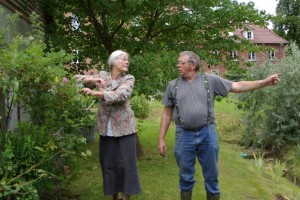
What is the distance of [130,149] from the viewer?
4762 millimetres

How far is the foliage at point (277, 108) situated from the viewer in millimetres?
11906

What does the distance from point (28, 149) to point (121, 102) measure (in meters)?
1.17

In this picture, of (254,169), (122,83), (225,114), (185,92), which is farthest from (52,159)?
(225,114)

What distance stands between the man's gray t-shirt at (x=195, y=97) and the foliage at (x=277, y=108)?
7170mm

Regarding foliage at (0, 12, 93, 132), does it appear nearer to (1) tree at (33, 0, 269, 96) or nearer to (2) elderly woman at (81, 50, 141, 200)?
(2) elderly woman at (81, 50, 141, 200)

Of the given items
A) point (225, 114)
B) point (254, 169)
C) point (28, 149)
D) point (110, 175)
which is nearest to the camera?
point (28, 149)

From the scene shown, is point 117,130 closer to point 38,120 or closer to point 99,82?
point 99,82

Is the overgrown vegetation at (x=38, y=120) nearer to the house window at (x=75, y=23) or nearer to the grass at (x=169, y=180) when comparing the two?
the grass at (x=169, y=180)

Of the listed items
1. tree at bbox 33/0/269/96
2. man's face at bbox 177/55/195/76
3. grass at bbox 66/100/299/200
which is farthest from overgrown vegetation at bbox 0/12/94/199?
tree at bbox 33/0/269/96

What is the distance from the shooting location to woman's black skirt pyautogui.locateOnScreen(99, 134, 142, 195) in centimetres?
473

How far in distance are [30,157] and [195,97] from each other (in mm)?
1897

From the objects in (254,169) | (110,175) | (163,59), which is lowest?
(254,169)

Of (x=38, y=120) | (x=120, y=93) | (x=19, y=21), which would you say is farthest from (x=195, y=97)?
(x=19, y=21)

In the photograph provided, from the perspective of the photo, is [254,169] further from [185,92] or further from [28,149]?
[28,149]
